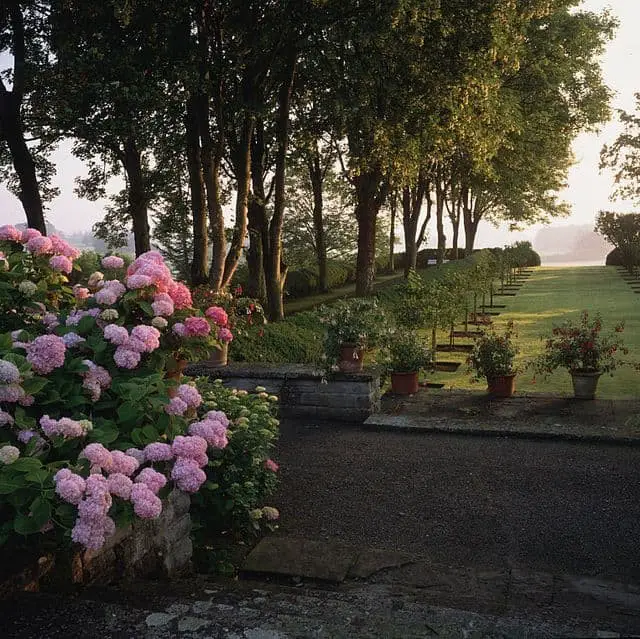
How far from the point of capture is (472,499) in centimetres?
566

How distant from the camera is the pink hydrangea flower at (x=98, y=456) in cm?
298

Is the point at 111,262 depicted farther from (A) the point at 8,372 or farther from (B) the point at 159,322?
(A) the point at 8,372

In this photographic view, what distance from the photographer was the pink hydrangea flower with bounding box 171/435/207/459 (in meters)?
3.47

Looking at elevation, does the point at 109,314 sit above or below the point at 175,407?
above

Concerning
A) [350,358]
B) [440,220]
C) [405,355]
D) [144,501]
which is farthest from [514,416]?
[440,220]

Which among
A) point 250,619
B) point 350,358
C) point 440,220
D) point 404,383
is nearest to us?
point 250,619

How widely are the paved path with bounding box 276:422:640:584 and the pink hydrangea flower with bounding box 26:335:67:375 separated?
2.47 metres

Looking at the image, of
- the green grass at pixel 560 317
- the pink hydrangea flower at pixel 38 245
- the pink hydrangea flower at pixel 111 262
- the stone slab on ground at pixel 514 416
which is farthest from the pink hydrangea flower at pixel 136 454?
the green grass at pixel 560 317

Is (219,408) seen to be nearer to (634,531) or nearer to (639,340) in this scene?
(634,531)

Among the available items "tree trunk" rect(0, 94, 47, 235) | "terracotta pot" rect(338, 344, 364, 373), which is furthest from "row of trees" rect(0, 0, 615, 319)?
"terracotta pot" rect(338, 344, 364, 373)

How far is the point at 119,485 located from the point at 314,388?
18.3 ft

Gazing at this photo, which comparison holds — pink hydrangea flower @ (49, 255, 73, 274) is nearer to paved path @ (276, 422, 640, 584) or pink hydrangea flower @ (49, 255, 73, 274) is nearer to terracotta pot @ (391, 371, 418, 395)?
paved path @ (276, 422, 640, 584)

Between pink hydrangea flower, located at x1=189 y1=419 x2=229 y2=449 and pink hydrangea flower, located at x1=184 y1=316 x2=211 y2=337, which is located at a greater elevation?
pink hydrangea flower, located at x1=184 y1=316 x2=211 y2=337

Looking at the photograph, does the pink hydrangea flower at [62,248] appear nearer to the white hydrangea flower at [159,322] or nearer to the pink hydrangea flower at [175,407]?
the white hydrangea flower at [159,322]
